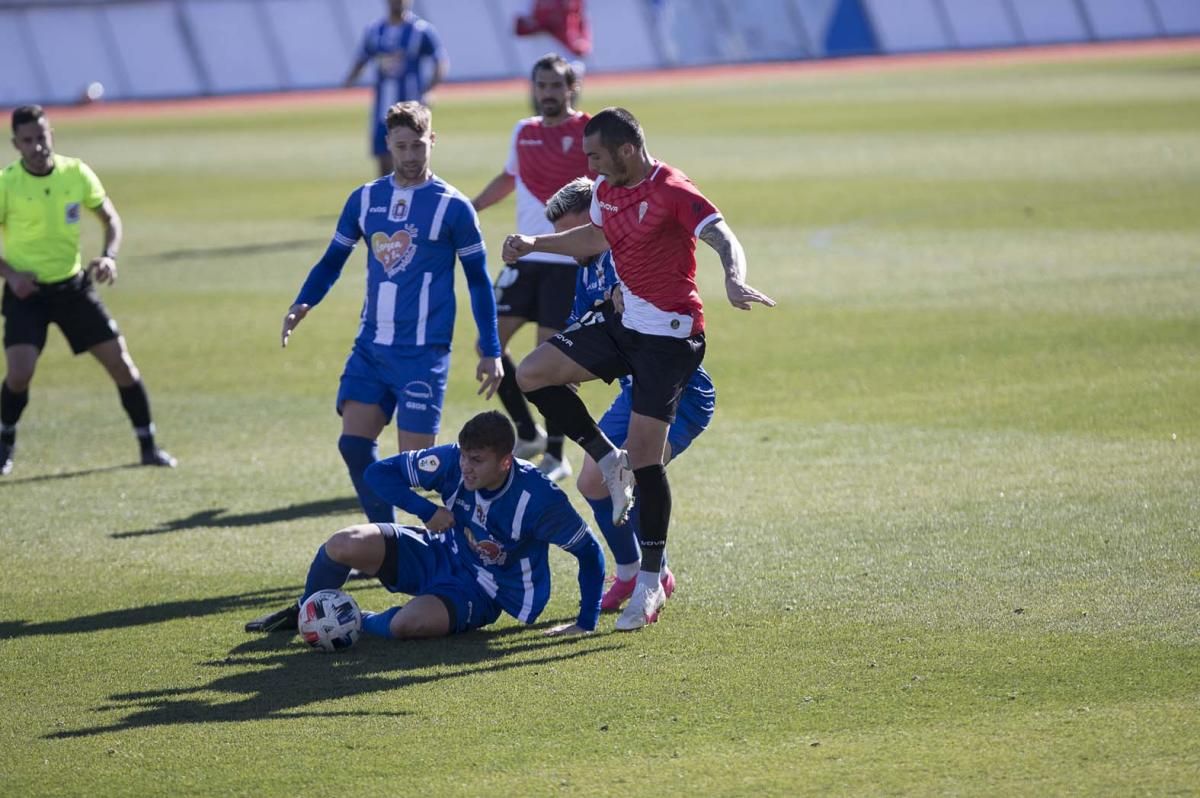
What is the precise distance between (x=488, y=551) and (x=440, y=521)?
334 millimetres

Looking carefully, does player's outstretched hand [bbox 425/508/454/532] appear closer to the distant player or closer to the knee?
the knee

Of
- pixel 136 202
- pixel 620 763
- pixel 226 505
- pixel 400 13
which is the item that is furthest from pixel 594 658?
pixel 136 202

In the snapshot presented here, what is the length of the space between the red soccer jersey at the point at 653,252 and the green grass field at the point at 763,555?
1318 mm

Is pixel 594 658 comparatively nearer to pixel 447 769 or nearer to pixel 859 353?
pixel 447 769

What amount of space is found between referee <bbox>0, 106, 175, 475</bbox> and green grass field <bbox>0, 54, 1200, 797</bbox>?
0.44 m

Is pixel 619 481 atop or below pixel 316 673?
atop

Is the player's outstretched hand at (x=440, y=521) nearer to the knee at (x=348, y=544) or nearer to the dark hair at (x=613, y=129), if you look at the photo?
the knee at (x=348, y=544)

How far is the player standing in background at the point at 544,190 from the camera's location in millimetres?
10297

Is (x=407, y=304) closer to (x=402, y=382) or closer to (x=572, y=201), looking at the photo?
(x=402, y=382)

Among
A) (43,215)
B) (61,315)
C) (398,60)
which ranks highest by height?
(398,60)

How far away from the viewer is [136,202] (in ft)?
77.9

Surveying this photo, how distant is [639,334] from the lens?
720 cm

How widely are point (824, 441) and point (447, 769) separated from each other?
5400mm

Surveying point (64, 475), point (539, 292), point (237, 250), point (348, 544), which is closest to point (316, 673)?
point (348, 544)
